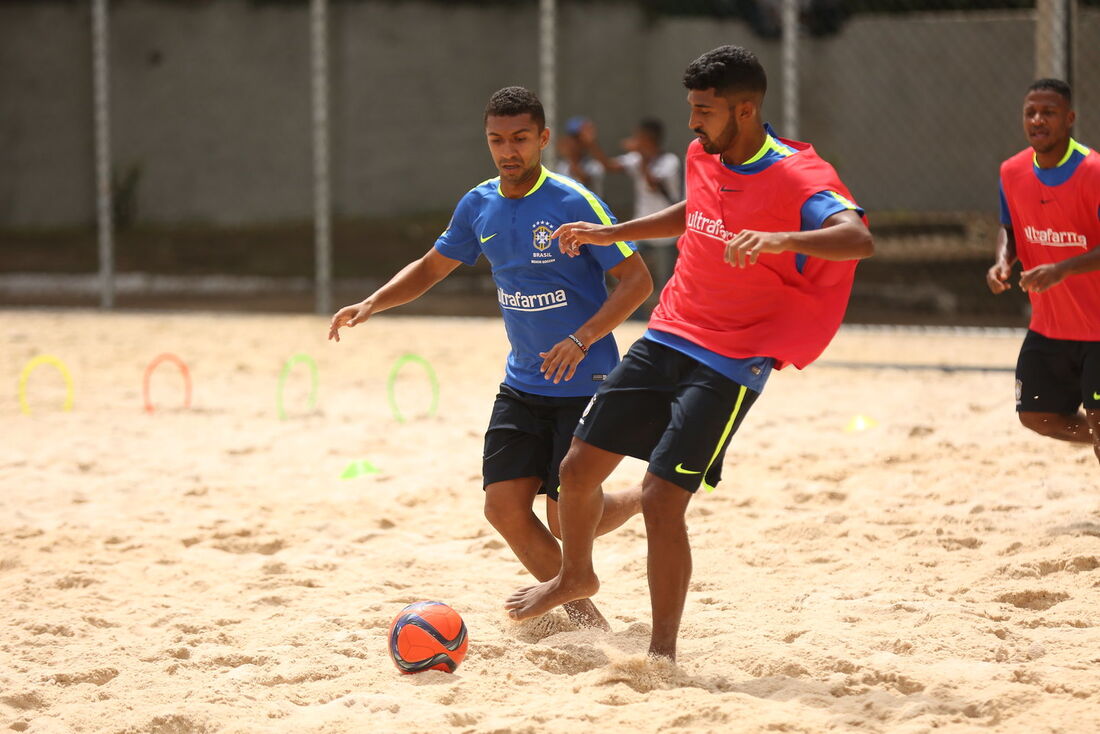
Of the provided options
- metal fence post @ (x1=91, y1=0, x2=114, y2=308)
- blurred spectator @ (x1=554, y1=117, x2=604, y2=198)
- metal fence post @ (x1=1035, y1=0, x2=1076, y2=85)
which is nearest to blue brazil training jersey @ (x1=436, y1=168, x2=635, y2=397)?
metal fence post @ (x1=1035, y1=0, x2=1076, y2=85)

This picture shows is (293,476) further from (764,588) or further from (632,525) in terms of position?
(764,588)

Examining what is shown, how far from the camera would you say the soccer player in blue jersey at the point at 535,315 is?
4430 mm

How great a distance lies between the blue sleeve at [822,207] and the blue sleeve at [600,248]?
2.62ft

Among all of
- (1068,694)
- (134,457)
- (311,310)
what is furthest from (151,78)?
(1068,694)

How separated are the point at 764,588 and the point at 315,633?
167 cm

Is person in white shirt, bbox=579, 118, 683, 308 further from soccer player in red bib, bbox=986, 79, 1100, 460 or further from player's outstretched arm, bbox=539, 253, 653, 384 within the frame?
player's outstretched arm, bbox=539, 253, 653, 384

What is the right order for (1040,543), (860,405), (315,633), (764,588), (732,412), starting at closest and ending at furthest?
(732,412)
(315,633)
(764,588)
(1040,543)
(860,405)

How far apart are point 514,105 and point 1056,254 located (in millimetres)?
2567

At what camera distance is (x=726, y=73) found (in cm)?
381

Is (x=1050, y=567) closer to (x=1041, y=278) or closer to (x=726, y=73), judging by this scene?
(x=1041, y=278)

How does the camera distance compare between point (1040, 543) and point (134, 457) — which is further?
point (134, 457)

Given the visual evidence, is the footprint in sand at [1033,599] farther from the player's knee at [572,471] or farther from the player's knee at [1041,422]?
the player's knee at [572,471]

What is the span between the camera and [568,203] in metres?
4.47

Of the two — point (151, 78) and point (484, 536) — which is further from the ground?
point (151, 78)
